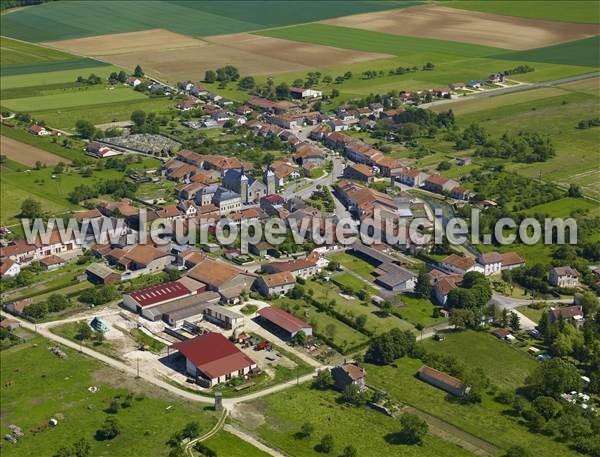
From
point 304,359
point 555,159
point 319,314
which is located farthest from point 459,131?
point 304,359

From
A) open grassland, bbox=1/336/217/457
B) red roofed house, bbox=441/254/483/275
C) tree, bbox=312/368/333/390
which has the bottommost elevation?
open grassland, bbox=1/336/217/457

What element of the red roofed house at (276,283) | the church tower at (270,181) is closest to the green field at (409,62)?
the church tower at (270,181)

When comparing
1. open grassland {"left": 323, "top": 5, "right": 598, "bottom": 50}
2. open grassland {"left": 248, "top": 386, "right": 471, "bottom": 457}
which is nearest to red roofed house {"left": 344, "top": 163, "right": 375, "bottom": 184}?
open grassland {"left": 248, "top": 386, "right": 471, "bottom": 457}

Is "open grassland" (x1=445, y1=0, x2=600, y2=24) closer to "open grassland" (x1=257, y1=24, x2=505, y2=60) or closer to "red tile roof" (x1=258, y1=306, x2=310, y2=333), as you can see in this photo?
"open grassland" (x1=257, y1=24, x2=505, y2=60)

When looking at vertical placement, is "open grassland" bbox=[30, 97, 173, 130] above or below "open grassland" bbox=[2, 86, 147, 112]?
below

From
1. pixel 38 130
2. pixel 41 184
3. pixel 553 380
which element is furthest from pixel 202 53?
pixel 553 380

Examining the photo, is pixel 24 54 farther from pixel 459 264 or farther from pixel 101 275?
pixel 459 264
